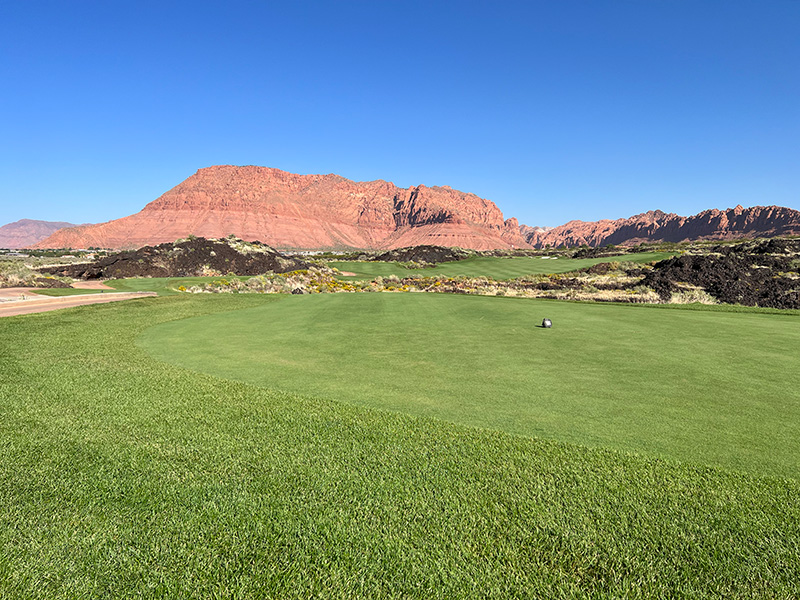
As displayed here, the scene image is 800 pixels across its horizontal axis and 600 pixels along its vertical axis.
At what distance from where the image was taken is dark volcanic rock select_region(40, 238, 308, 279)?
2773 cm

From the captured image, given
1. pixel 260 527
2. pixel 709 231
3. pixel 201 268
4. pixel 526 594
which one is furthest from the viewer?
pixel 709 231

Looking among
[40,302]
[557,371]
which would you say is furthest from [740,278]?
[40,302]

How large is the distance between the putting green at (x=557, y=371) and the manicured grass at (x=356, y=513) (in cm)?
45

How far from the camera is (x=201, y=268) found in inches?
1179

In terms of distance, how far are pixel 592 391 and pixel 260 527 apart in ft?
12.7

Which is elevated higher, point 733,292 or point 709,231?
point 709,231

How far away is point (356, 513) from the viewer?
101 inches

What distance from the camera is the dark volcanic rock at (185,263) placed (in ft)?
91.0

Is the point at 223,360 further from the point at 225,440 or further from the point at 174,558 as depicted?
the point at 174,558

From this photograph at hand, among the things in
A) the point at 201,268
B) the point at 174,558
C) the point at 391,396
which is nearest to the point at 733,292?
the point at 391,396

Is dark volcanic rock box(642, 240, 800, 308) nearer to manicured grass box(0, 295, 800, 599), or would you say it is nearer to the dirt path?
manicured grass box(0, 295, 800, 599)

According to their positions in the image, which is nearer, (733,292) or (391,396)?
(391,396)

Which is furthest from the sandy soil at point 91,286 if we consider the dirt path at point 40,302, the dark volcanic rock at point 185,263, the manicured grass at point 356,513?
the manicured grass at point 356,513

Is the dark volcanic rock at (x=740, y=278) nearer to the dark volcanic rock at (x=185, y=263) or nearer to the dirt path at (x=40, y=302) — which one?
the dirt path at (x=40, y=302)
